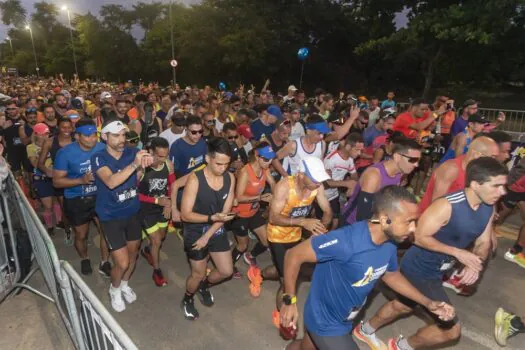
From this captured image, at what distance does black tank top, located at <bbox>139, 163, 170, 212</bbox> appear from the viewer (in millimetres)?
4746

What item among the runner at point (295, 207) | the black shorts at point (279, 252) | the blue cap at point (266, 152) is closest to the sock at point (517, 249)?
the runner at point (295, 207)

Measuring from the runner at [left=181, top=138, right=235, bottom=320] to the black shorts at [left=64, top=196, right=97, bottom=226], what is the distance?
1.69m

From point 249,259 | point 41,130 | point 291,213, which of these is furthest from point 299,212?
point 41,130

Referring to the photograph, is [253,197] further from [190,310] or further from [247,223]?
[190,310]

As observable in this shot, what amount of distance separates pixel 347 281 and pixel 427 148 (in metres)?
6.35

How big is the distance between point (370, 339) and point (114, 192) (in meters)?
3.21

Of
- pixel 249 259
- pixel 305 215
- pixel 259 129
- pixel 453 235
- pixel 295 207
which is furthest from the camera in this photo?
pixel 259 129

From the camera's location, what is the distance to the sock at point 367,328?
3910 mm

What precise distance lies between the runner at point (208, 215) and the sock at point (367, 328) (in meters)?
1.58

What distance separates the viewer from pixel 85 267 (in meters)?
5.23

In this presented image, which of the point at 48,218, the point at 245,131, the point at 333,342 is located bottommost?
the point at 48,218

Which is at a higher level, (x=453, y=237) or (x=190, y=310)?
(x=453, y=237)

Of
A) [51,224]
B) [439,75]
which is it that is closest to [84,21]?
[439,75]

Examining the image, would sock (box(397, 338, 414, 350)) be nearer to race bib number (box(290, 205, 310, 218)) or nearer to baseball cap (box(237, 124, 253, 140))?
race bib number (box(290, 205, 310, 218))
